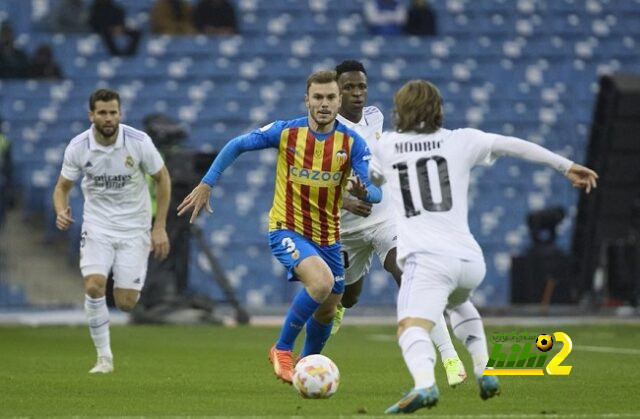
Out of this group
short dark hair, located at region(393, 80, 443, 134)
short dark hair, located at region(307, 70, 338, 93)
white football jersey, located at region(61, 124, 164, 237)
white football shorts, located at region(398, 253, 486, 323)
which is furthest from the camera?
white football jersey, located at region(61, 124, 164, 237)

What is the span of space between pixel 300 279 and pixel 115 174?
3046mm

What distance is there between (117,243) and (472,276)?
16.7 feet

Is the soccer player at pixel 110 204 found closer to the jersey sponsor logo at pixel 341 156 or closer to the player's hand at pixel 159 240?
the player's hand at pixel 159 240

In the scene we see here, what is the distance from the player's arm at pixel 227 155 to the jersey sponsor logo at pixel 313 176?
0.23 meters

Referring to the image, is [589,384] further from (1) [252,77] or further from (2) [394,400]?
(1) [252,77]

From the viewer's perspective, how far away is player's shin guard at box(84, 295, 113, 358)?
12312mm

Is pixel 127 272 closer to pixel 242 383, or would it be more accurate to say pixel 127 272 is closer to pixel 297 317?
pixel 242 383


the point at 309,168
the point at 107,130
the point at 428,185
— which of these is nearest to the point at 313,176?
the point at 309,168

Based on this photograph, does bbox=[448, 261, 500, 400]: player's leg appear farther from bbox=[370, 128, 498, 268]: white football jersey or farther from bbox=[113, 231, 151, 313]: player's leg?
bbox=[113, 231, 151, 313]: player's leg

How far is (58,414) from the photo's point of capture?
8.59 m

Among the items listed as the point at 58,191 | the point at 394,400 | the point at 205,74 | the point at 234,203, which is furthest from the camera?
the point at 205,74

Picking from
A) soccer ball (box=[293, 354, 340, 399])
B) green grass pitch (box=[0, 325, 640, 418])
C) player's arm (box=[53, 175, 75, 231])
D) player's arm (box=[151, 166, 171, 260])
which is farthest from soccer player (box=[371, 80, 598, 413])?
player's arm (box=[151, 166, 171, 260])

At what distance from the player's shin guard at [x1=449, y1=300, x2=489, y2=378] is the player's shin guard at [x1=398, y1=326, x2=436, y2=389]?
87 centimetres

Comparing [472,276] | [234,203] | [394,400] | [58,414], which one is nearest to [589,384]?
[394,400]
